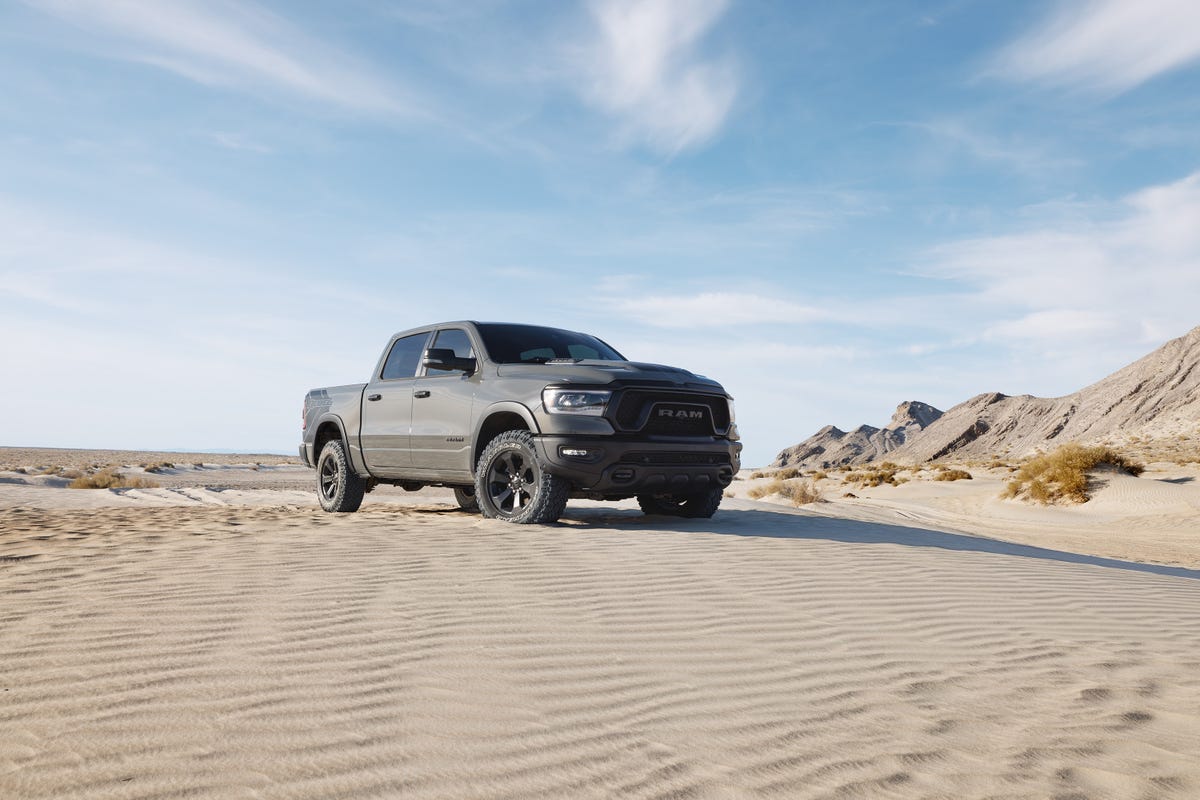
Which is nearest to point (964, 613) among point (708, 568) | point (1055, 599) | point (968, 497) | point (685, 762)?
point (1055, 599)

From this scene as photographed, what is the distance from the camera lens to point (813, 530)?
9484 millimetres

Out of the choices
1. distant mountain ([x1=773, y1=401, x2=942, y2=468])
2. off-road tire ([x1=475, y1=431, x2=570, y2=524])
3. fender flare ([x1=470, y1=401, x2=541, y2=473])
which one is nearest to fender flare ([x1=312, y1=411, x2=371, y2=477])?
fender flare ([x1=470, y1=401, x2=541, y2=473])

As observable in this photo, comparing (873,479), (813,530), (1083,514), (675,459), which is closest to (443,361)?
(675,459)

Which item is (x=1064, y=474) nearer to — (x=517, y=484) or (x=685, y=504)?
(x=685, y=504)

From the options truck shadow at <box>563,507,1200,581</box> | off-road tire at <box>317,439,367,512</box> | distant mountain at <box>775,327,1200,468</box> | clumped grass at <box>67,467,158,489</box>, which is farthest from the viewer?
distant mountain at <box>775,327,1200,468</box>

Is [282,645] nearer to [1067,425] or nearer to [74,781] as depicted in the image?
[74,781]

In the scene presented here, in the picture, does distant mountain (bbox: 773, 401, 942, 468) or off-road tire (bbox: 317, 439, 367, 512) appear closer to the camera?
off-road tire (bbox: 317, 439, 367, 512)

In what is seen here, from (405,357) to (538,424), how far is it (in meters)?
2.72

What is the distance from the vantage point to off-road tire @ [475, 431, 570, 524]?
8.09 m

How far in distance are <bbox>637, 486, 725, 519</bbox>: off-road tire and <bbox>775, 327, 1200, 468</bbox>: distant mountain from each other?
4467 cm

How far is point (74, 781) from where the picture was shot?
8.61 ft

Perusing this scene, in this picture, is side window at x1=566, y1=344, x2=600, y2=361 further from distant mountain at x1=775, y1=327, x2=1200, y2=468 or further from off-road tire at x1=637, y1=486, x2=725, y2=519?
distant mountain at x1=775, y1=327, x2=1200, y2=468

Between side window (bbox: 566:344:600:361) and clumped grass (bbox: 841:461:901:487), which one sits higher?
side window (bbox: 566:344:600:361)

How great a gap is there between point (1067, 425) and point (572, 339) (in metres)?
55.1
